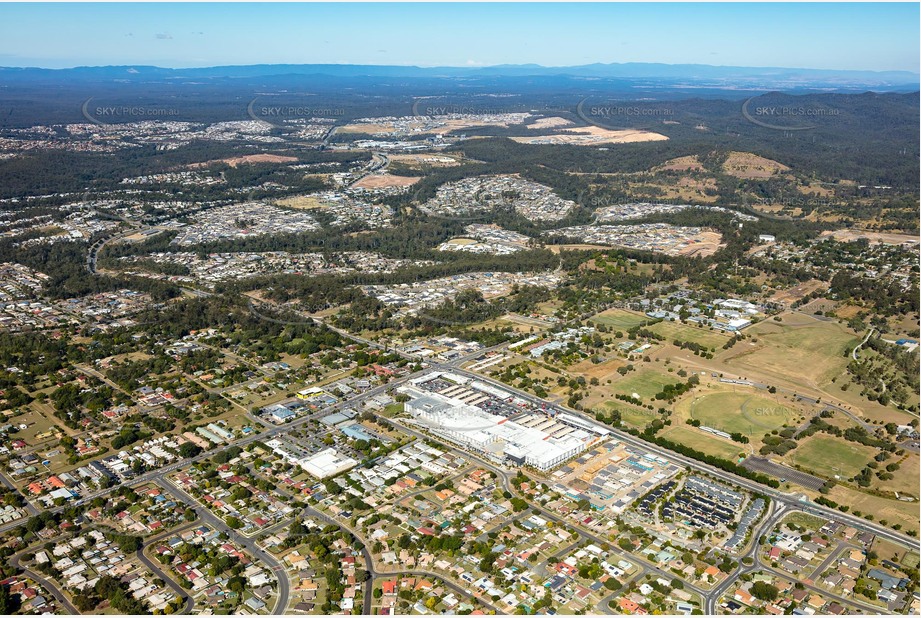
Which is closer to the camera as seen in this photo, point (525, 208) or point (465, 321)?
point (465, 321)

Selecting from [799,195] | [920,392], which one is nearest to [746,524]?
[920,392]

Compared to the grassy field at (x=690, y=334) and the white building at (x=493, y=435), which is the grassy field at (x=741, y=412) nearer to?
the white building at (x=493, y=435)

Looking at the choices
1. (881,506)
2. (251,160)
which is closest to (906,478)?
(881,506)

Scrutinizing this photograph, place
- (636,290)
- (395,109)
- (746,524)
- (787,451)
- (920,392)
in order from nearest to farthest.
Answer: (746,524) → (787,451) → (920,392) → (636,290) → (395,109)

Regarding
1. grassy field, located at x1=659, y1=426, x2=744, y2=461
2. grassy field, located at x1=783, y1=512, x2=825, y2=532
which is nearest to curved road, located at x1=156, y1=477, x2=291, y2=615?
grassy field, located at x1=783, y1=512, x2=825, y2=532

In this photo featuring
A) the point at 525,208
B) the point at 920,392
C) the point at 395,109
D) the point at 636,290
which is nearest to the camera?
the point at 920,392

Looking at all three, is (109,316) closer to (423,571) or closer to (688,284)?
(423,571)
